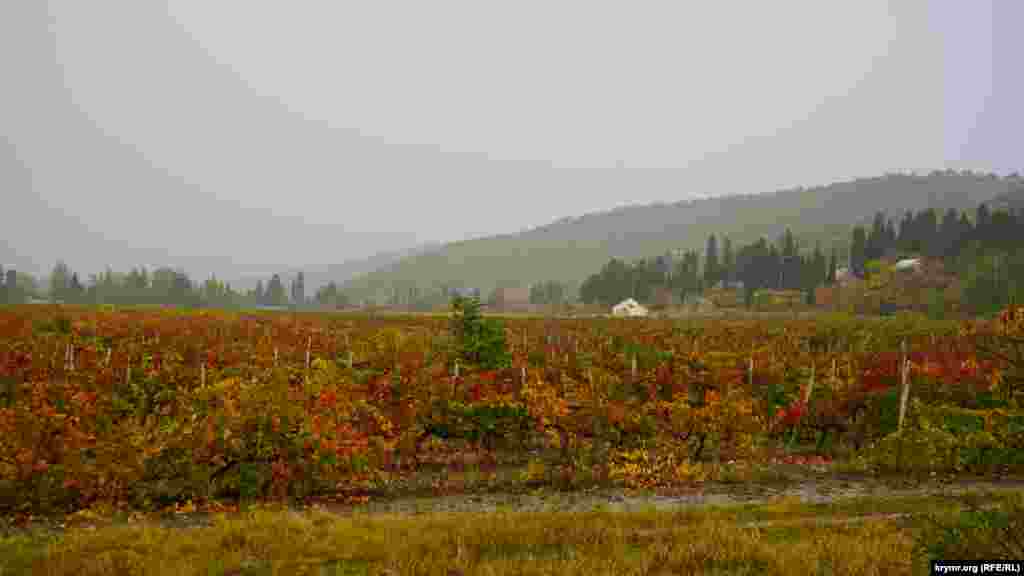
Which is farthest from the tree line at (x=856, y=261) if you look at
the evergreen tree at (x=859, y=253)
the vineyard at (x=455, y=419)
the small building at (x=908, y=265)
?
the vineyard at (x=455, y=419)

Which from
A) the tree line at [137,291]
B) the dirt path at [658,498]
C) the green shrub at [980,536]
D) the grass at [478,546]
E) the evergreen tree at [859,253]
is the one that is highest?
the evergreen tree at [859,253]

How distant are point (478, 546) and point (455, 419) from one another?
7.26 meters

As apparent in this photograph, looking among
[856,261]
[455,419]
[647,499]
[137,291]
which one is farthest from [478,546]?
[137,291]

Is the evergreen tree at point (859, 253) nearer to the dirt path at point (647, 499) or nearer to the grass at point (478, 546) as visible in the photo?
the dirt path at point (647, 499)

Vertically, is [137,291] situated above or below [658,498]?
above

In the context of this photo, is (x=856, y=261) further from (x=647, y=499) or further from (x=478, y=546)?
(x=478, y=546)

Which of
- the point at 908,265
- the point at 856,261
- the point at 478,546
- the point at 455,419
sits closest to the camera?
the point at 478,546

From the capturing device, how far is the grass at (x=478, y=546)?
22.8ft

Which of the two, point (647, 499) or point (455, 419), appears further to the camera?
point (455, 419)

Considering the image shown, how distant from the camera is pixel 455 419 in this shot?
15.0 m

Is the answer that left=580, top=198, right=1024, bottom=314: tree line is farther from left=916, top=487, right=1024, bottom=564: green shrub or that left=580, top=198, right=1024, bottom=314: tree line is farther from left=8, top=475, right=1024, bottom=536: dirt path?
left=916, top=487, right=1024, bottom=564: green shrub

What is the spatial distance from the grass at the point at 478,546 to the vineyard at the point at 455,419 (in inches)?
68.3

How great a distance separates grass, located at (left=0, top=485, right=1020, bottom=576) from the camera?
694 centimetres

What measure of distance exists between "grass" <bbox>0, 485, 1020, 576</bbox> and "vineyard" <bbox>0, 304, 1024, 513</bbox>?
1.74 metres
